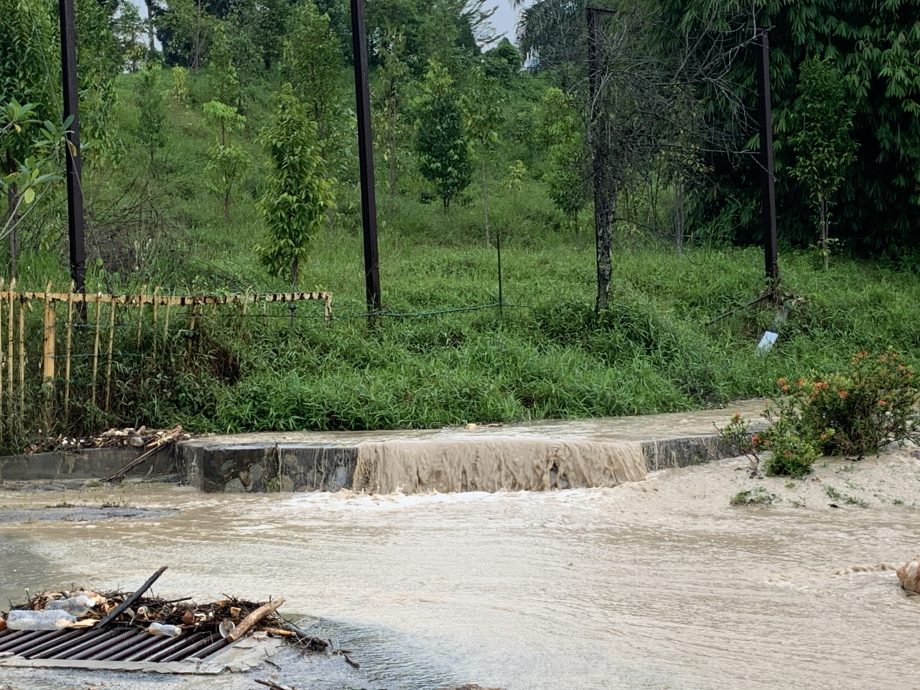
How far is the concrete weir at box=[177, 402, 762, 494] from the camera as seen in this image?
28.4 ft

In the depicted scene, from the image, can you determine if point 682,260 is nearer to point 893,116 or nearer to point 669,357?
point 893,116

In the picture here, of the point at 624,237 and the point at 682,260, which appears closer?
the point at 682,260

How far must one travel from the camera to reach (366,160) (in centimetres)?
1223

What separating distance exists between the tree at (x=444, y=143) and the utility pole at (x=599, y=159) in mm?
10824

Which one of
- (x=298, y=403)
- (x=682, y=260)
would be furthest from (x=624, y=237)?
(x=298, y=403)

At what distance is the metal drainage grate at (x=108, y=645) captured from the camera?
451 cm

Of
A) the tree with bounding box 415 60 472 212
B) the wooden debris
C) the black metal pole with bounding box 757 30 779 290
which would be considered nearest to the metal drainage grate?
the wooden debris

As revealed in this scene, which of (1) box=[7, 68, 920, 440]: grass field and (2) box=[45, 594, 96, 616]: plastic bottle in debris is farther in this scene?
(1) box=[7, 68, 920, 440]: grass field

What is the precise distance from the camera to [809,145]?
17.4m

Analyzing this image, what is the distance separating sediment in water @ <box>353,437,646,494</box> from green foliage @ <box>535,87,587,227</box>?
39.3 feet

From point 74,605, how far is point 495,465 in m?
4.23

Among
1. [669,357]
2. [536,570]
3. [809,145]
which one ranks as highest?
[809,145]

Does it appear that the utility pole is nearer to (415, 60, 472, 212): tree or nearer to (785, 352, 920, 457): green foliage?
(785, 352, 920, 457): green foliage

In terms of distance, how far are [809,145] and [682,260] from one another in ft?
8.85
